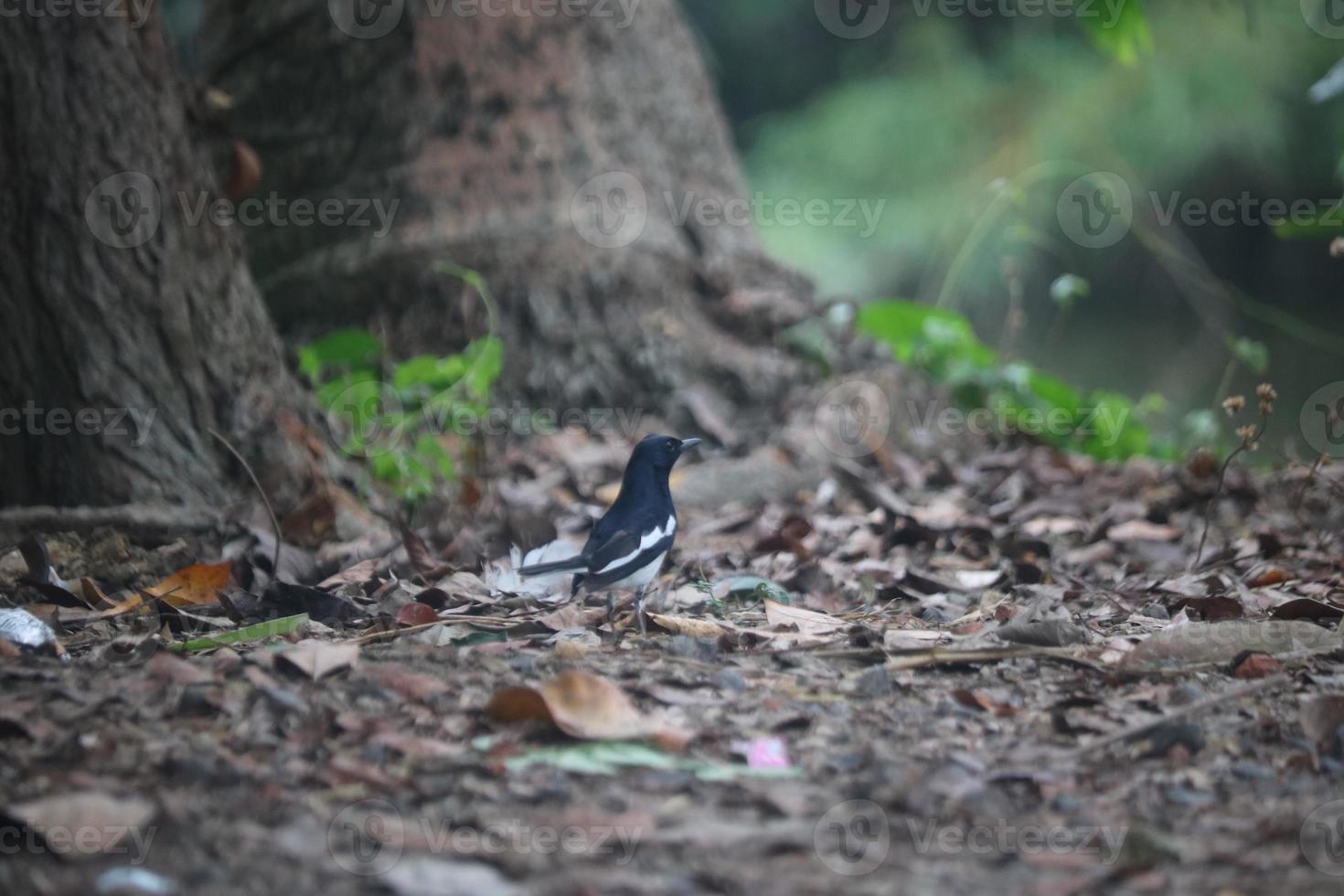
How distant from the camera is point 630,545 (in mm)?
Answer: 2865

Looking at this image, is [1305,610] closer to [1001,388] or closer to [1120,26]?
[1120,26]

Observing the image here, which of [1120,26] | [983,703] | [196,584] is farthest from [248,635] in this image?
[1120,26]

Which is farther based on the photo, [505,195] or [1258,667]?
[505,195]

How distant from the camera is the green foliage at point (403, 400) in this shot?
413 cm

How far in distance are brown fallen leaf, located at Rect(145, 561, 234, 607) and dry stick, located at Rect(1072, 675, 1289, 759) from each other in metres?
2.04

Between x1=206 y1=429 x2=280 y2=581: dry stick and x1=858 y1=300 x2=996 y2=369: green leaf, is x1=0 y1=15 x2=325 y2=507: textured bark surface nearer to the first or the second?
x1=206 y1=429 x2=280 y2=581: dry stick

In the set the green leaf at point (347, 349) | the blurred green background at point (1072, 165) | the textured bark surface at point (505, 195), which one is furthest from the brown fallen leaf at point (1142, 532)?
the blurred green background at point (1072, 165)

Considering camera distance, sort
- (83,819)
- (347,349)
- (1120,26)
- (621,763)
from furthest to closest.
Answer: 1. (347,349)
2. (1120,26)
3. (621,763)
4. (83,819)

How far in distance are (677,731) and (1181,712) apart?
87 cm

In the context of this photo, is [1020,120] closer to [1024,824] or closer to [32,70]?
[32,70]

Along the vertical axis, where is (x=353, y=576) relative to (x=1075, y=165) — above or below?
below

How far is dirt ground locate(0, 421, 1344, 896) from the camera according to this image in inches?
62.4

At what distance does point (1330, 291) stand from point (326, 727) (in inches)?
354

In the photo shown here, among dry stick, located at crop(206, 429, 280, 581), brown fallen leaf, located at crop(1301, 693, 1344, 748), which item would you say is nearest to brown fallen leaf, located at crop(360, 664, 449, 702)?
dry stick, located at crop(206, 429, 280, 581)
